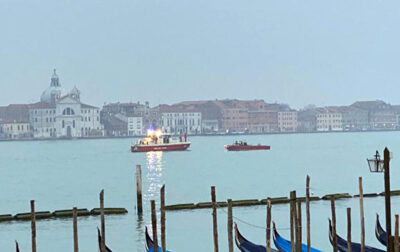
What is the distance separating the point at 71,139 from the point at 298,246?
91.6 metres

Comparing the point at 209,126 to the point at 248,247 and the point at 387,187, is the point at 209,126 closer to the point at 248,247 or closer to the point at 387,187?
the point at 248,247

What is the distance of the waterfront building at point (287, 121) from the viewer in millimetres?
111938

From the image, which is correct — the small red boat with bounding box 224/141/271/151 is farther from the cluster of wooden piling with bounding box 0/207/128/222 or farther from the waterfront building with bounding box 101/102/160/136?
the waterfront building with bounding box 101/102/160/136

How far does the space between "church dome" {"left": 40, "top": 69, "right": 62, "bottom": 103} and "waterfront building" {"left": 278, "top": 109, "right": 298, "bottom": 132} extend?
94.2ft

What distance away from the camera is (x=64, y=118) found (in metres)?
96.6

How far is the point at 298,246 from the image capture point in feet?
31.1

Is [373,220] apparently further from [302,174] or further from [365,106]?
[365,106]

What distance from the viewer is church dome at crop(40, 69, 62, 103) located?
10338cm

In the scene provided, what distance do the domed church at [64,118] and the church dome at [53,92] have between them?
361mm

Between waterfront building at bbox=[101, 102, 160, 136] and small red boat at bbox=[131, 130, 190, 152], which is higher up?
waterfront building at bbox=[101, 102, 160, 136]

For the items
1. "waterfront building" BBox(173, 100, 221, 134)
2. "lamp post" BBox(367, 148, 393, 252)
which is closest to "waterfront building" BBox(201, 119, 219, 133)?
"waterfront building" BBox(173, 100, 221, 134)

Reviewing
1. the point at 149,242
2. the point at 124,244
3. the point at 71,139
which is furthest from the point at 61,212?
the point at 71,139

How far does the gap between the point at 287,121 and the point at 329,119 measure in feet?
21.7

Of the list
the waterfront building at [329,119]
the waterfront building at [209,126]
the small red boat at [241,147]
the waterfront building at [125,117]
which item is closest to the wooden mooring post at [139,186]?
the small red boat at [241,147]
